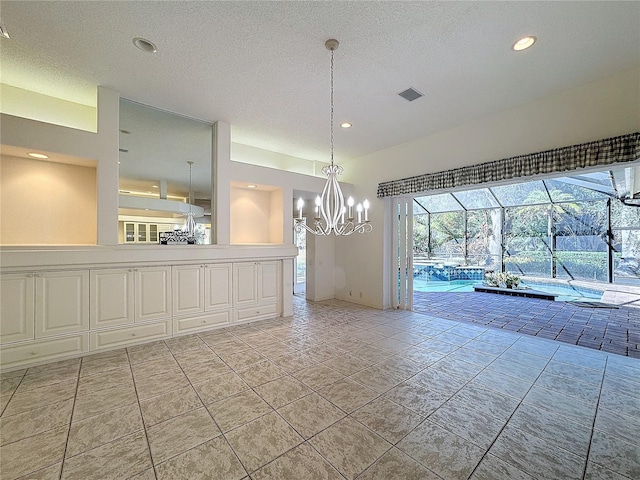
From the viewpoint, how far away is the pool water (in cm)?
678

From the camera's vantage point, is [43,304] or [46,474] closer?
[46,474]

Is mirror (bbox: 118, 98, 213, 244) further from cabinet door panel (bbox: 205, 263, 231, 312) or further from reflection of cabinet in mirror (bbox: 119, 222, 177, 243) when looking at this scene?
cabinet door panel (bbox: 205, 263, 231, 312)

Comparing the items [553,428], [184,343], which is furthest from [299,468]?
[184,343]

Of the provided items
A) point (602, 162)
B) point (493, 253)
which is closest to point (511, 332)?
point (602, 162)

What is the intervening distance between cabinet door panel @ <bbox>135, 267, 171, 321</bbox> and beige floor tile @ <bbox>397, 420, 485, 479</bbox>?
3465 mm

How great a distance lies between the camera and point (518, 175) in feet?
12.0

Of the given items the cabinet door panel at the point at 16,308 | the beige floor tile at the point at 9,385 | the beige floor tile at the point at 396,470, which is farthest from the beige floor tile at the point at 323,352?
the cabinet door panel at the point at 16,308

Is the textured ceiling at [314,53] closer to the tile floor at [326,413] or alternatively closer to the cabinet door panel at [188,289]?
the cabinet door panel at [188,289]

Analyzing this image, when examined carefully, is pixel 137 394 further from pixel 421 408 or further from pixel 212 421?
pixel 421 408

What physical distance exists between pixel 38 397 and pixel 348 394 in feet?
9.21

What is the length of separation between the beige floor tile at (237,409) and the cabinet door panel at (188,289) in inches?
81.2

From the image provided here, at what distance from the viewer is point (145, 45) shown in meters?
2.58

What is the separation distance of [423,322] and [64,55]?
5.97 m

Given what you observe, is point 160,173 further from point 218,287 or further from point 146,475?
point 146,475
